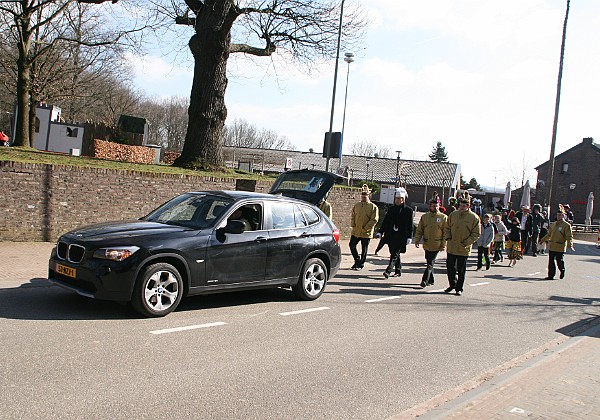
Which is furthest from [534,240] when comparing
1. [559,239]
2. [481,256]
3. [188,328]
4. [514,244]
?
[188,328]

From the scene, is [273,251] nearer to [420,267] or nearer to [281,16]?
[420,267]

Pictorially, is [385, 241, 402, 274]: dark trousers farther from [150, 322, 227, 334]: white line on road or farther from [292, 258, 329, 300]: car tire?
[150, 322, 227, 334]: white line on road

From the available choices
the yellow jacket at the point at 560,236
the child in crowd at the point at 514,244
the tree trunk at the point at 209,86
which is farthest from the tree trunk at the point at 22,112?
the yellow jacket at the point at 560,236

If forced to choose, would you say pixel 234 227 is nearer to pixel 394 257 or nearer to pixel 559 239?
pixel 394 257

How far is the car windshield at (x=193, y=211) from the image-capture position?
804 cm

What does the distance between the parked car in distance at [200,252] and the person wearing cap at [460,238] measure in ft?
9.42

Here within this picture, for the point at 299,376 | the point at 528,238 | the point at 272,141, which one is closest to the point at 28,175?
the point at 299,376

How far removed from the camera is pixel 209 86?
18234 millimetres

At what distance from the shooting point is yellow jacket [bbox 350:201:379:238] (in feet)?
43.6

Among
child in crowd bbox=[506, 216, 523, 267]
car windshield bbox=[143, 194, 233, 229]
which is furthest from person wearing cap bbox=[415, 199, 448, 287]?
child in crowd bbox=[506, 216, 523, 267]

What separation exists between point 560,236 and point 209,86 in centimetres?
1125

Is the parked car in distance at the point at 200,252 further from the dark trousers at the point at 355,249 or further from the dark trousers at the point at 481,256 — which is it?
the dark trousers at the point at 481,256

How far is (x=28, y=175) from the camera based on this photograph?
1197 cm

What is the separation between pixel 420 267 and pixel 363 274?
320cm
